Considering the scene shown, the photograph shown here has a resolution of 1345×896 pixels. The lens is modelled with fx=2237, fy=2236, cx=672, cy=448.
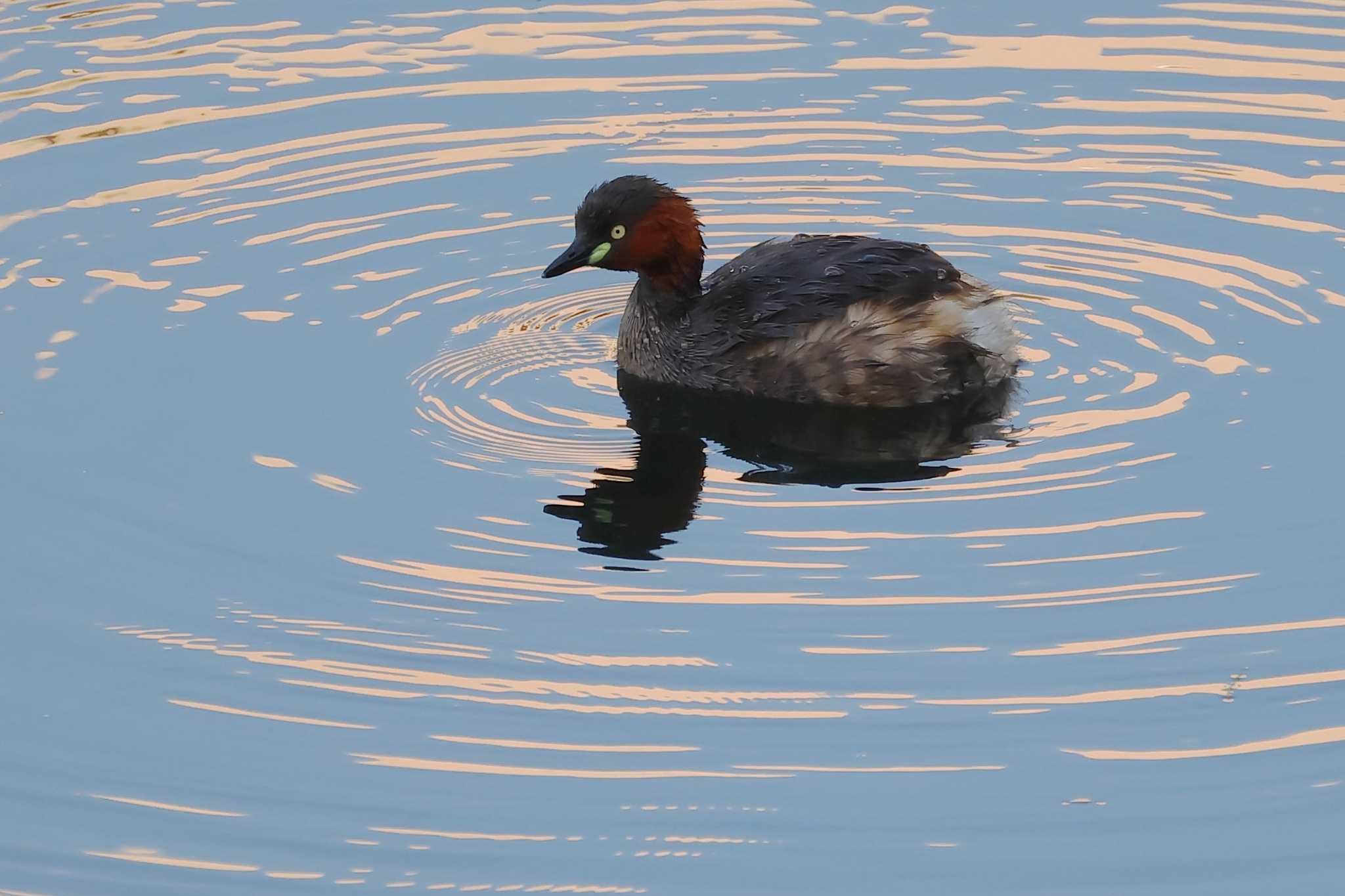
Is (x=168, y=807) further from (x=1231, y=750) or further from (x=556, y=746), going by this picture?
(x=1231, y=750)

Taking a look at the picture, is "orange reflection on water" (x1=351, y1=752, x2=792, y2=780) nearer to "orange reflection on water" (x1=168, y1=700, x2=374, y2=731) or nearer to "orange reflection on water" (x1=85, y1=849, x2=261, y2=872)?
"orange reflection on water" (x1=168, y1=700, x2=374, y2=731)

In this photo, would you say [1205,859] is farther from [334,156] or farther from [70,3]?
[70,3]

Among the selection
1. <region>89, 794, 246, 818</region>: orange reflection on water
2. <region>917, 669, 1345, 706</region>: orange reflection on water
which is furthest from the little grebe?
<region>89, 794, 246, 818</region>: orange reflection on water

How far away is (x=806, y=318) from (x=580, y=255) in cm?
114

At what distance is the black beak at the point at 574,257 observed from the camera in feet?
33.0

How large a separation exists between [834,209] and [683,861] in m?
5.91

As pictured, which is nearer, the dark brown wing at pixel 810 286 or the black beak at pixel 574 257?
the dark brown wing at pixel 810 286

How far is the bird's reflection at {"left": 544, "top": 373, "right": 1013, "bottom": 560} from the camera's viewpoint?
8266mm

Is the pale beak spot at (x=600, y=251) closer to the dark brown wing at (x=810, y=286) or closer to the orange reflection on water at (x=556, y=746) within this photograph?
the dark brown wing at (x=810, y=286)

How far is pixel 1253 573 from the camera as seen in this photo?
758cm

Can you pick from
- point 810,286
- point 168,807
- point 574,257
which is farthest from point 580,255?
point 168,807

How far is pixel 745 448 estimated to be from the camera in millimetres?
9062

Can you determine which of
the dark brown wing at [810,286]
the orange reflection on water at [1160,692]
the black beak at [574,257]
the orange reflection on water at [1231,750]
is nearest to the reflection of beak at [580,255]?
the black beak at [574,257]

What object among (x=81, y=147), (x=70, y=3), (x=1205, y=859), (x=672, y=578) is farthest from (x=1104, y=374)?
(x=70, y=3)
